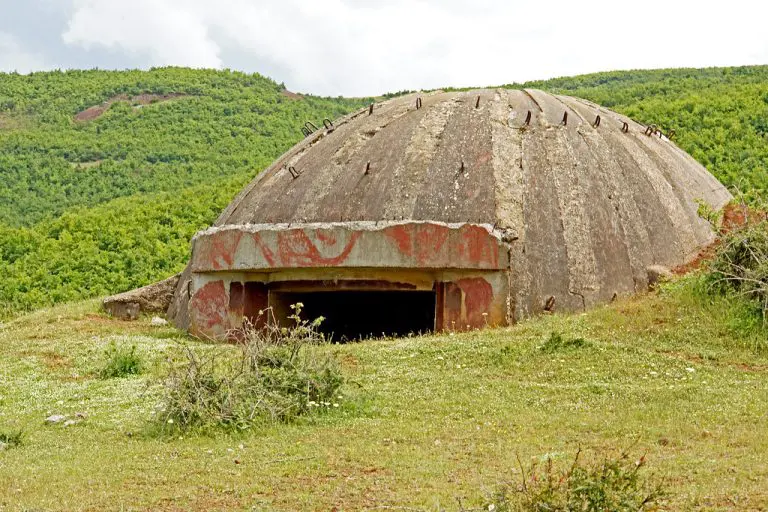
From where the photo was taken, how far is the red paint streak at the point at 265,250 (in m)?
12.8

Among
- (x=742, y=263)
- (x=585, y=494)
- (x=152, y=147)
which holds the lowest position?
(x=585, y=494)

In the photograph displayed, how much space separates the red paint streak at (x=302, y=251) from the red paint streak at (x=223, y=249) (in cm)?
67

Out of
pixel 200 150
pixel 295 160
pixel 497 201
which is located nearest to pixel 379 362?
pixel 497 201

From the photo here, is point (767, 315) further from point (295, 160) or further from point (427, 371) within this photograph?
point (295, 160)

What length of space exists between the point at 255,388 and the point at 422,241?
14.0 ft

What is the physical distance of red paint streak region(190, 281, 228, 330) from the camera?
44.3ft

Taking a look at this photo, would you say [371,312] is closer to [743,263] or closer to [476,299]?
[476,299]

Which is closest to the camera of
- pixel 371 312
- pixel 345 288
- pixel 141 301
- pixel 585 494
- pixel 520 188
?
Result: pixel 585 494

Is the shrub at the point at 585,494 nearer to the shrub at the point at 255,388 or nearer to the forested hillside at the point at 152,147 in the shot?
the shrub at the point at 255,388

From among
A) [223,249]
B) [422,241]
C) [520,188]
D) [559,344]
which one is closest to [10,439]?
[559,344]

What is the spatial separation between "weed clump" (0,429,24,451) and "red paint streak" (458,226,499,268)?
5.57m

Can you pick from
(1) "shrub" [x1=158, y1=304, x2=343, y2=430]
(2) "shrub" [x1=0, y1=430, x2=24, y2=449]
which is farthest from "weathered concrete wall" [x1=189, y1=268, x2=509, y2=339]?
(2) "shrub" [x1=0, y1=430, x2=24, y2=449]

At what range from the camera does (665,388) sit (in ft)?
29.0

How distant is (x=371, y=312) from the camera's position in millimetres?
15078
